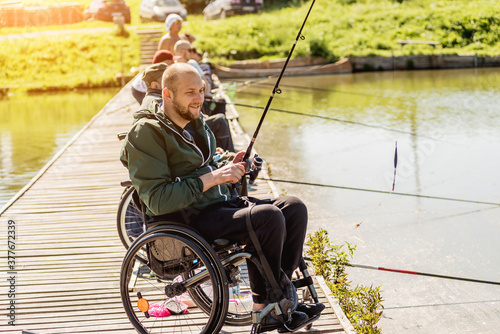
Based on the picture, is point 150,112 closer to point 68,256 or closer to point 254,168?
point 254,168

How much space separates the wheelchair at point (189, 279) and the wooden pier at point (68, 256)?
15cm

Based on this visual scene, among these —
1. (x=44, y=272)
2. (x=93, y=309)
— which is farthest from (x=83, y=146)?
(x=93, y=309)

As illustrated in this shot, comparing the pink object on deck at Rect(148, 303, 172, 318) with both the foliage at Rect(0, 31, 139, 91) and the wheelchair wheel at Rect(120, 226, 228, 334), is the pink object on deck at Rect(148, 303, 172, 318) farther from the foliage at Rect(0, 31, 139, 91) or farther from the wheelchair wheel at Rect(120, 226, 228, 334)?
the foliage at Rect(0, 31, 139, 91)

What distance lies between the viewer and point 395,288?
4.41 m

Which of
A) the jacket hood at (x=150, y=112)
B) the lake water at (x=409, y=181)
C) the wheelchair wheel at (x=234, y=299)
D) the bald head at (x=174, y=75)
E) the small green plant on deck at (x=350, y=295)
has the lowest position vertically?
the lake water at (x=409, y=181)

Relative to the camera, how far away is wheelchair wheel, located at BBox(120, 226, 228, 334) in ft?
8.36

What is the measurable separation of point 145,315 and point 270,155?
5.99 m

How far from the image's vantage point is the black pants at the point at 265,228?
256cm

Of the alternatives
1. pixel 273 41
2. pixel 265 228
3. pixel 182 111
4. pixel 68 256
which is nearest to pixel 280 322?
pixel 265 228

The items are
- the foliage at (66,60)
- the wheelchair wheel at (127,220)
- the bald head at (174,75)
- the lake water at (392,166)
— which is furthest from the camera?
the foliage at (66,60)

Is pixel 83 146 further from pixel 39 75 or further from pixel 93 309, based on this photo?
pixel 39 75

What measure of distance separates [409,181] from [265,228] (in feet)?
16.3

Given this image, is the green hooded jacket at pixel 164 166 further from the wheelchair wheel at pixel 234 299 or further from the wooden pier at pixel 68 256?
the wooden pier at pixel 68 256

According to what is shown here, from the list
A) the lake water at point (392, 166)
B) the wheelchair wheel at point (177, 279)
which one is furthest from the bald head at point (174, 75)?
the lake water at point (392, 166)
